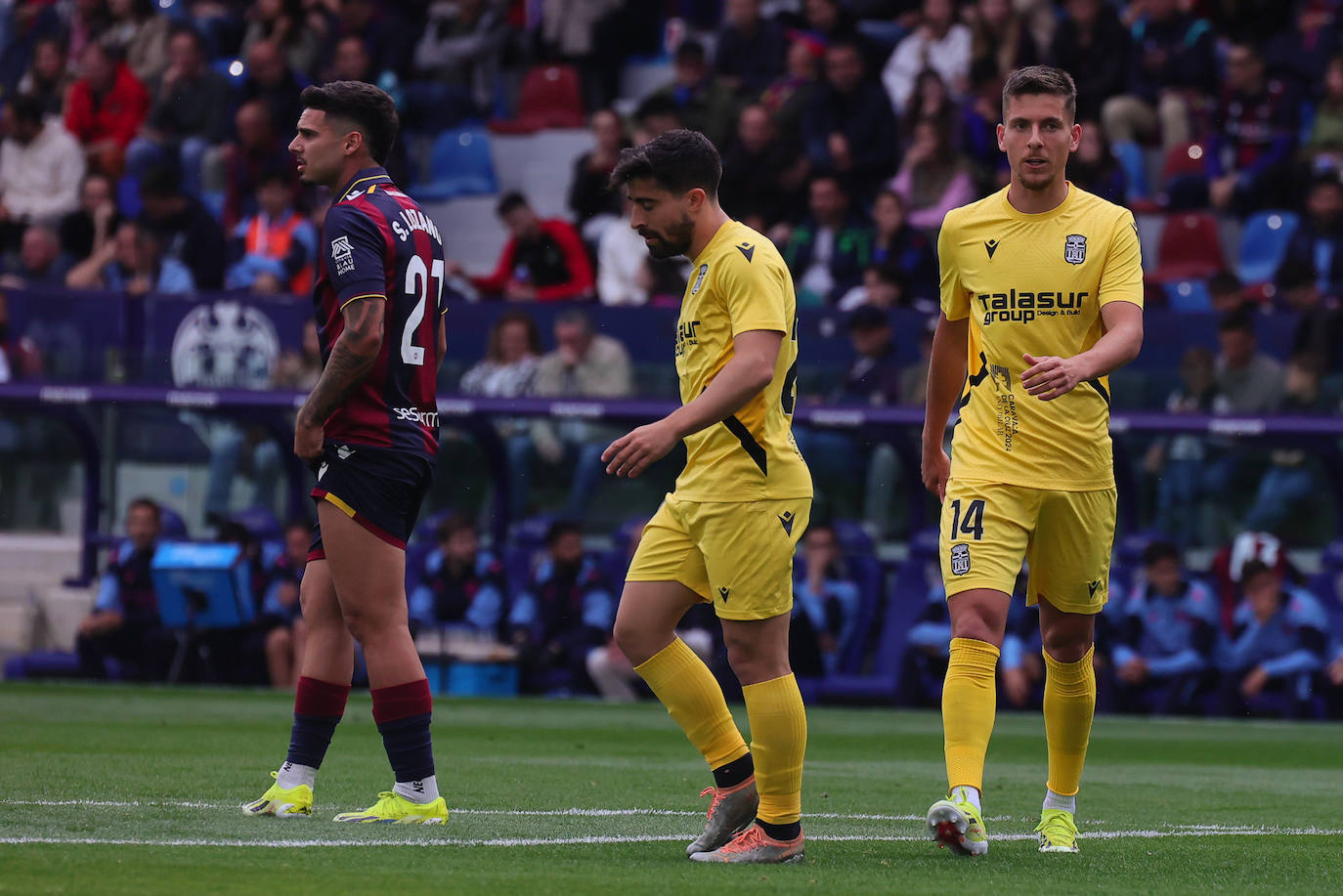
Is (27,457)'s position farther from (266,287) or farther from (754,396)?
(754,396)

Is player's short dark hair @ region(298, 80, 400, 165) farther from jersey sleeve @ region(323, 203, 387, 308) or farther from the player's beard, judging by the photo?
the player's beard

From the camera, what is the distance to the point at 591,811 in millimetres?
6676

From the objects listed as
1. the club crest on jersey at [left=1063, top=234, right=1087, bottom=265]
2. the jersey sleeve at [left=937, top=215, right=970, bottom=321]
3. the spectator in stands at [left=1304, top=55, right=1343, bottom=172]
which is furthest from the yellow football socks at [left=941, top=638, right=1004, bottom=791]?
the spectator in stands at [left=1304, top=55, right=1343, bottom=172]

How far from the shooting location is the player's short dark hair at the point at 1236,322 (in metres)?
13.3

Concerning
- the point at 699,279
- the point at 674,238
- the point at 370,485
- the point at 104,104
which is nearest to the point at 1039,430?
the point at 699,279

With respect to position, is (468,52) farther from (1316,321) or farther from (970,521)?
(970,521)

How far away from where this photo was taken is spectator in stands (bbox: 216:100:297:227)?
1819cm

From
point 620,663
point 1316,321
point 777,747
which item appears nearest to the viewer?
point 777,747

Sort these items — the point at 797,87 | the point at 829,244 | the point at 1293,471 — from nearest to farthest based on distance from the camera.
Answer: the point at 1293,471 < the point at 829,244 < the point at 797,87

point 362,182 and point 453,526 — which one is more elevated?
point 362,182

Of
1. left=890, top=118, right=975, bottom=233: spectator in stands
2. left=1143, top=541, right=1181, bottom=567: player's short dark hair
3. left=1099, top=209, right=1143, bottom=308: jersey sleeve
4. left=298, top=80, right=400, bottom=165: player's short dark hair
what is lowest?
left=1143, top=541, right=1181, bottom=567: player's short dark hair

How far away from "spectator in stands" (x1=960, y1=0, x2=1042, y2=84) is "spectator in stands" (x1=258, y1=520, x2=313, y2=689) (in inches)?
281

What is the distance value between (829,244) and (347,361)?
33.5 ft

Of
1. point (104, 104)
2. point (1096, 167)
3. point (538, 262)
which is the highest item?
point (104, 104)
